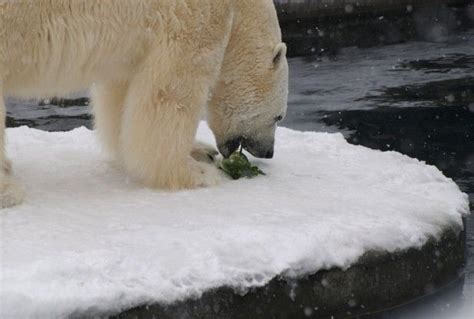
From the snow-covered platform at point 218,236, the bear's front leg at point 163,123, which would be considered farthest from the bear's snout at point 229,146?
the bear's front leg at point 163,123

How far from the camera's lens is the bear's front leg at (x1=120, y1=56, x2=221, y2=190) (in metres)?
5.36

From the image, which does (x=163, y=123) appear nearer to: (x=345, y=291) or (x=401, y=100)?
(x=345, y=291)

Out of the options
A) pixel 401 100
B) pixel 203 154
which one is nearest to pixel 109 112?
pixel 203 154

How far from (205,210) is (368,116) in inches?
180

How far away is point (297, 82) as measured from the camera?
10.9 meters

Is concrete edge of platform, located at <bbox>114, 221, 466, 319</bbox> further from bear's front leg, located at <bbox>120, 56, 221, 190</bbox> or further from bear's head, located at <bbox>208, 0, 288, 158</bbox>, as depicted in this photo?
bear's head, located at <bbox>208, 0, 288, 158</bbox>

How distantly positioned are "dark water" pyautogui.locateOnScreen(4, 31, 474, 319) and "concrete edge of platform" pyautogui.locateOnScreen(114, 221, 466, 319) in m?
0.94

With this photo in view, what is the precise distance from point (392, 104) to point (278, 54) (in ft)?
13.8

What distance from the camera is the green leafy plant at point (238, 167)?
5797mm

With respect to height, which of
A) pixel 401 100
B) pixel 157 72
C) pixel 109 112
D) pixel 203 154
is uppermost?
pixel 157 72

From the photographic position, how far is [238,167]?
5797mm

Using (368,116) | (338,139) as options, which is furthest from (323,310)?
A: (368,116)

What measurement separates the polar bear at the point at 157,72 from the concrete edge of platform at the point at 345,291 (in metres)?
1.14

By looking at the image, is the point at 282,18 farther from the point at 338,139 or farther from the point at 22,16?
the point at 22,16
